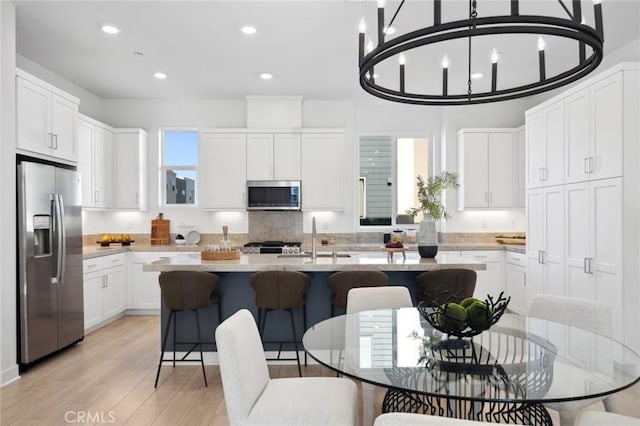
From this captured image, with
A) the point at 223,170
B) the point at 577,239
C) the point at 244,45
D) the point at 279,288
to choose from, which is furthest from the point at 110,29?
the point at 577,239

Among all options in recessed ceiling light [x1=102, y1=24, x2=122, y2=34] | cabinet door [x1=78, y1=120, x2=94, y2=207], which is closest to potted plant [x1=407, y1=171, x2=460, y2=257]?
recessed ceiling light [x1=102, y1=24, x2=122, y2=34]

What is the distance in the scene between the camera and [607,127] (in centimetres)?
349

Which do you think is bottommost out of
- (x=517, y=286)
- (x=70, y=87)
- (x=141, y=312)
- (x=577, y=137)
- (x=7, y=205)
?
(x=141, y=312)

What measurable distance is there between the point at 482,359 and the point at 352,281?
1632 mm

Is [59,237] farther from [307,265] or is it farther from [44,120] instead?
[307,265]

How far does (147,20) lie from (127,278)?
333 cm

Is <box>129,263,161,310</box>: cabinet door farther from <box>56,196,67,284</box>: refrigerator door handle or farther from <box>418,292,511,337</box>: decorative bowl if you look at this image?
<box>418,292,511,337</box>: decorative bowl

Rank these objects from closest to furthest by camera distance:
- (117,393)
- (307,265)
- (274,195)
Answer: (117,393) < (307,265) < (274,195)

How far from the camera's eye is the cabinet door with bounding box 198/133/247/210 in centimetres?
589

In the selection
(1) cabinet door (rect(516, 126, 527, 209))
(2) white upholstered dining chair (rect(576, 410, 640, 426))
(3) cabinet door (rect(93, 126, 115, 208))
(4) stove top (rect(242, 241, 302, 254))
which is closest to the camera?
(2) white upholstered dining chair (rect(576, 410, 640, 426))

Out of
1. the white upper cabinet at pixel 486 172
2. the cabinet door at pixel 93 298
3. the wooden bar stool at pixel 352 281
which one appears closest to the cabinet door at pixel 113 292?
the cabinet door at pixel 93 298

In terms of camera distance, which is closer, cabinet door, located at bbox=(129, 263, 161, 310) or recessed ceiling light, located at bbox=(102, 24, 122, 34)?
recessed ceiling light, located at bbox=(102, 24, 122, 34)

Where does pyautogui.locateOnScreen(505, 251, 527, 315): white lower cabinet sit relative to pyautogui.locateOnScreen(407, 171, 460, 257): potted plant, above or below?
below

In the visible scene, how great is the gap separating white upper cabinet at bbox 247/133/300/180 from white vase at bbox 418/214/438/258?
7.95 feet
